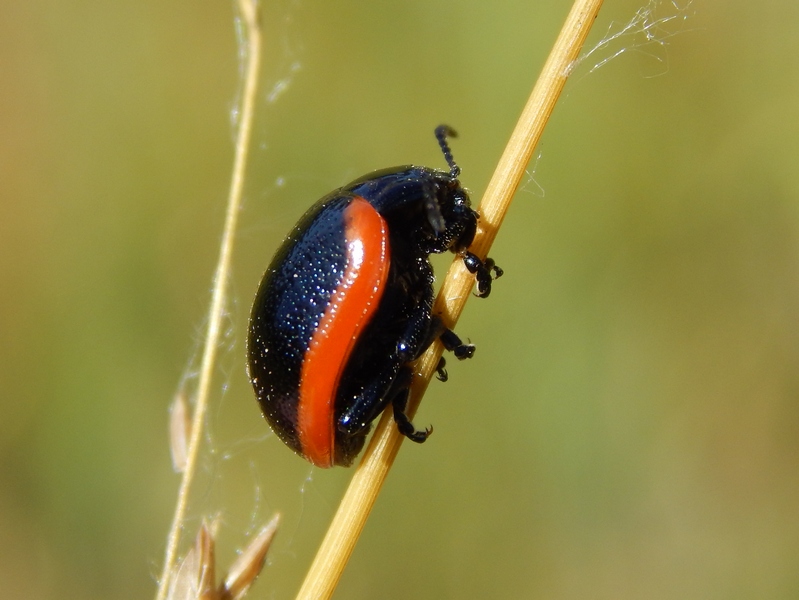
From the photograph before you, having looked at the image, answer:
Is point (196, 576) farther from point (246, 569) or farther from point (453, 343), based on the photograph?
Answer: point (453, 343)

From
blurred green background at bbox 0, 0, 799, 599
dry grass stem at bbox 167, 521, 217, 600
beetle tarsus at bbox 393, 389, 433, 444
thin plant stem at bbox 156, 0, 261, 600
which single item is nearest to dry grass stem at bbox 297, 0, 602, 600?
beetle tarsus at bbox 393, 389, 433, 444

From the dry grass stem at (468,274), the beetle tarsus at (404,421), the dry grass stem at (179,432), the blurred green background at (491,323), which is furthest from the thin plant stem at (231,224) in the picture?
the blurred green background at (491,323)

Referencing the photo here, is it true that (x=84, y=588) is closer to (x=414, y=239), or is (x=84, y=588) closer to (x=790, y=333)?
(x=414, y=239)

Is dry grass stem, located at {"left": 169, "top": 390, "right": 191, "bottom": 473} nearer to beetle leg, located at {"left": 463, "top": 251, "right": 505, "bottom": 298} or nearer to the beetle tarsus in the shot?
the beetle tarsus

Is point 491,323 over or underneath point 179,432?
underneath

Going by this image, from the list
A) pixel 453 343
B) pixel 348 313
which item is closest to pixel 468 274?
pixel 453 343

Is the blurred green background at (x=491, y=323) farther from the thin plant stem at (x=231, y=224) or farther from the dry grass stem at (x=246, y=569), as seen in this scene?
the dry grass stem at (x=246, y=569)
